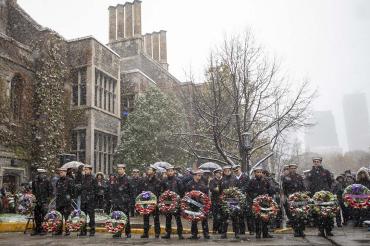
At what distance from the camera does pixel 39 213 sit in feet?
39.9

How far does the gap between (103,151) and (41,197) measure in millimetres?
12081

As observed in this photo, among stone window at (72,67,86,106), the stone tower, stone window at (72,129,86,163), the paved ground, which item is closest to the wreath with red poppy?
the paved ground

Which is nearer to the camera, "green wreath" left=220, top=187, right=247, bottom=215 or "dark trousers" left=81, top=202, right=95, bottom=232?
"green wreath" left=220, top=187, right=247, bottom=215

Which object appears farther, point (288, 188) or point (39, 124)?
point (39, 124)

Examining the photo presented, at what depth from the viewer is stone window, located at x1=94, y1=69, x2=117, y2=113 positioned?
2409cm

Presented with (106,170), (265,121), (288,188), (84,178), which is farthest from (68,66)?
(288,188)

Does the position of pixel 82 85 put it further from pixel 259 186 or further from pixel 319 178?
pixel 319 178

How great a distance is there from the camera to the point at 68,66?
23406 mm

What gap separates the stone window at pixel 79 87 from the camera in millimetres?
23453

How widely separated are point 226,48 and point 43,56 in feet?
32.9

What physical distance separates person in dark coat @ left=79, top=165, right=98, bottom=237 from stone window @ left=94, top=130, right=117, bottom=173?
38.5 ft

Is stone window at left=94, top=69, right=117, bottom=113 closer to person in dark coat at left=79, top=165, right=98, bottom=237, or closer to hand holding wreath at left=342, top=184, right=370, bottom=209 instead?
person in dark coat at left=79, top=165, right=98, bottom=237

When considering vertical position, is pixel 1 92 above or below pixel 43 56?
below

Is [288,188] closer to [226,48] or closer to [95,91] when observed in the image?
[226,48]
